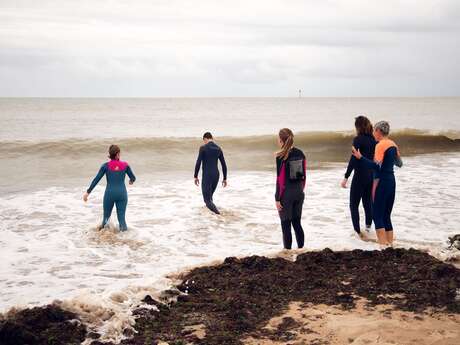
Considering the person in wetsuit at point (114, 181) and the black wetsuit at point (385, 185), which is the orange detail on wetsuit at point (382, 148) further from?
the person in wetsuit at point (114, 181)

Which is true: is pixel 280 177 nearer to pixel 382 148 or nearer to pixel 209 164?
pixel 382 148

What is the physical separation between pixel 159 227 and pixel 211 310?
5470 millimetres

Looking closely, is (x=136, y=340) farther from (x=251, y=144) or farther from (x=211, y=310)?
(x=251, y=144)

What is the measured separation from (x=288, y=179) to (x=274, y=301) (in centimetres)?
255

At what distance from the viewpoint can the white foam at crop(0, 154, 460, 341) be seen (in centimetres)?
659

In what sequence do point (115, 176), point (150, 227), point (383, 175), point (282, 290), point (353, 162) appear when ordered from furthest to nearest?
1. point (150, 227)
2. point (115, 176)
3. point (353, 162)
4. point (383, 175)
5. point (282, 290)

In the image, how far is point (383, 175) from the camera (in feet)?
25.3

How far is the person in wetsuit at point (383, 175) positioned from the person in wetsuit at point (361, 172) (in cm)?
98

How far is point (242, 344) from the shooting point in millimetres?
4430

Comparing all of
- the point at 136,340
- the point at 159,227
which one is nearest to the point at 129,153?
the point at 159,227

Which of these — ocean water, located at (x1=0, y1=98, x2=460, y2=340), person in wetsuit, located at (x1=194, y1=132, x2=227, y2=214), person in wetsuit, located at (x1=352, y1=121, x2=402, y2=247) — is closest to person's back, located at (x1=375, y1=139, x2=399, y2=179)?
person in wetsuit, located at (x1=352, y1=121, x2=402, y2=247)

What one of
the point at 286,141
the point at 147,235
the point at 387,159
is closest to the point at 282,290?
the point at 286,141

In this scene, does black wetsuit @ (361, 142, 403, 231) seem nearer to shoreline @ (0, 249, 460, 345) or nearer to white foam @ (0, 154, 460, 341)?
white foam @ (0, 154, 460, 341)

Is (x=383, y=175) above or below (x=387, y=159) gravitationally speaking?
below
